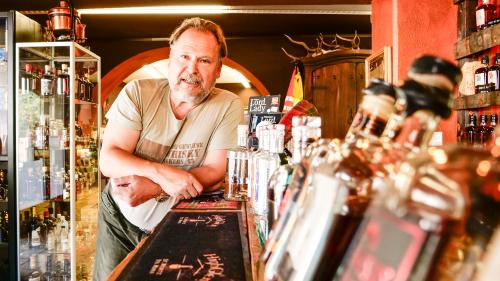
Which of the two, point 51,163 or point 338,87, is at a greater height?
point 338,87

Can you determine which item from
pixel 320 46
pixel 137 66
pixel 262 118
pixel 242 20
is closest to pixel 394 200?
pixel 262 118

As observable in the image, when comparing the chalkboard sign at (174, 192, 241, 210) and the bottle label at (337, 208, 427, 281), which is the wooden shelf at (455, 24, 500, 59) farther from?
the bottle label at (337, 208, 427, 281)

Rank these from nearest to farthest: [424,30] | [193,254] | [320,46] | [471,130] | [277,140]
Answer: [193,254]
[277,140]
[471,130]
[424,30]
[320,46]

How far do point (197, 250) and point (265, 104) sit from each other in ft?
5.22

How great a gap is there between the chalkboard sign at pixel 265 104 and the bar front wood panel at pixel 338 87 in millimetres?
3217

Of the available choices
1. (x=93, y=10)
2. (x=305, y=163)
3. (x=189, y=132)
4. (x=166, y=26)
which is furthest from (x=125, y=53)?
(x=305, y=163)

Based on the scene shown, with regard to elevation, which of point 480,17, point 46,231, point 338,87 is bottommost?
point 46,231

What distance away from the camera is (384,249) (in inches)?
13.8

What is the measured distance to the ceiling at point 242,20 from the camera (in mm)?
5121

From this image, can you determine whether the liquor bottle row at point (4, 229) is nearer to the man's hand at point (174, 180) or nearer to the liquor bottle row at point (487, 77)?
the man's hand at point (174, 180)

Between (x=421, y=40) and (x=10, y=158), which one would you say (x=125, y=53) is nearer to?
(x=10, y=158)

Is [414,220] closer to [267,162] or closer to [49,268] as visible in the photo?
[267,162]

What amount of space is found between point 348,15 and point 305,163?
5620mm

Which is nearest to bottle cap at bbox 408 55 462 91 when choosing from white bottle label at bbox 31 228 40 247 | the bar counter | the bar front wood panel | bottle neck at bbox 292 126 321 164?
bottle neck at bbox 292 126 321 164
